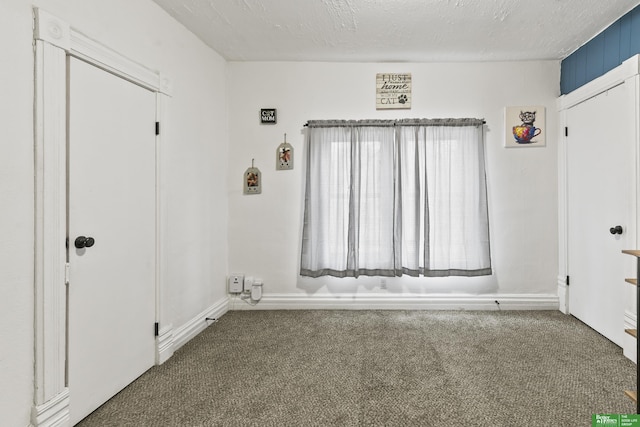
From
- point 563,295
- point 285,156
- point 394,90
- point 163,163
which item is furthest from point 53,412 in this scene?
point 563,295

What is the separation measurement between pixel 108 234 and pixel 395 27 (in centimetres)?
253

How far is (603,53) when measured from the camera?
107 inches

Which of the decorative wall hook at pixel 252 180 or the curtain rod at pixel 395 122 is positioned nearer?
the curtain rod at pixel 395 122

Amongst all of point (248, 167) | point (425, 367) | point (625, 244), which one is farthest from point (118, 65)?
point (625, 244)

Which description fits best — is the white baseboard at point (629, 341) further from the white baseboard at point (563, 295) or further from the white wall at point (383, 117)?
the white wall at point (383, 117)

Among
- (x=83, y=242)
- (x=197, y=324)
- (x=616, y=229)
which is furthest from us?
(x=197, y=324)

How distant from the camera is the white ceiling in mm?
2373

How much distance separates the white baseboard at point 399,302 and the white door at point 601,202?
35 centimetres

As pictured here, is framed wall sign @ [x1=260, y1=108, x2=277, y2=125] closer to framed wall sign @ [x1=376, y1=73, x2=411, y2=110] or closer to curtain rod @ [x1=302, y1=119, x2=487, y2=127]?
curtain rod @ [x1=302, y1=119, x2=487, y2=127]

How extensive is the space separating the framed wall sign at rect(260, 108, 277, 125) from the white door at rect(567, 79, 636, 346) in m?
2.82

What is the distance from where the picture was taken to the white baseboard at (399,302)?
336 cm

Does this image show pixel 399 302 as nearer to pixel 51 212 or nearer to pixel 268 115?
pixel 268 115

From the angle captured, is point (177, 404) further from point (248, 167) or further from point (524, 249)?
point (524, 249)

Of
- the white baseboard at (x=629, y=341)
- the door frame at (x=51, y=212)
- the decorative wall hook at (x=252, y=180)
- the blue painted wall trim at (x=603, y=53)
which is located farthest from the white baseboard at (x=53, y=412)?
the blue painted wall trim at (x=603, y=53)
